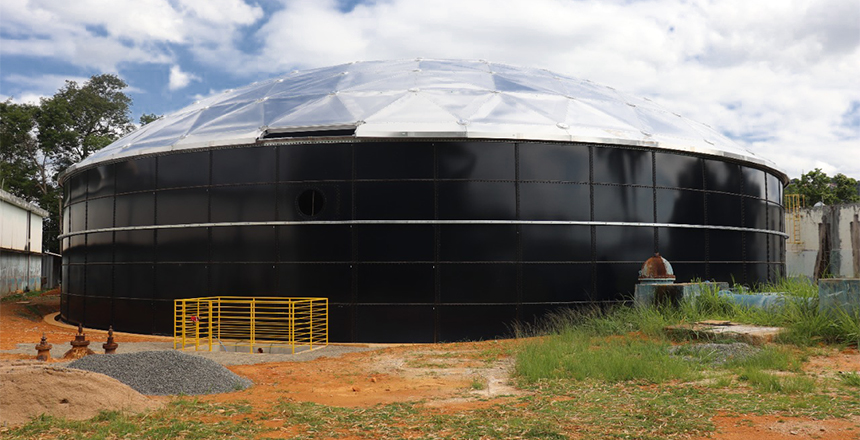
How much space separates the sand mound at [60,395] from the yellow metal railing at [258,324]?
6637mm

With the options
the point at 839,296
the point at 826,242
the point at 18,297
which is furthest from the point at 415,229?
the point at 826,242

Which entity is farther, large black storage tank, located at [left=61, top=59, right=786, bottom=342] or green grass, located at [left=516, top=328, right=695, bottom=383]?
Result: large black storage tank, located at [left=61, top=59, right=786, bottom=342]

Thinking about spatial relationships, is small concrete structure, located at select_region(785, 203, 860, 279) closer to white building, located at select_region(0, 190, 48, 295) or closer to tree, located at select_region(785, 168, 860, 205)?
tree, located at select_region(785, 168, 860, 205)

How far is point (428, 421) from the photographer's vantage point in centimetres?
772

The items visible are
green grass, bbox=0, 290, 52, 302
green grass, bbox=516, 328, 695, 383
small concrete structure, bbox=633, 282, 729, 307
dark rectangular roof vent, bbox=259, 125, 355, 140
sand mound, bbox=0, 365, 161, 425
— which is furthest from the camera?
green grass, bbox=0, 290, 52, 302

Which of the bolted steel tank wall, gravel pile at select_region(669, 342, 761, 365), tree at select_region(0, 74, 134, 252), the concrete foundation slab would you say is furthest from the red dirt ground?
tree at select_region(0, 74, 134, 252)

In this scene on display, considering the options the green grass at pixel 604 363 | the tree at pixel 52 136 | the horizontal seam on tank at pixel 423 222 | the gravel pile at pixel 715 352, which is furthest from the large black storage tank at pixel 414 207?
the tree at pixel 52 136

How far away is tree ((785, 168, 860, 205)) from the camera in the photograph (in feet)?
165

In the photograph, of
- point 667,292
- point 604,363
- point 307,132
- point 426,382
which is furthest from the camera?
point 307,132

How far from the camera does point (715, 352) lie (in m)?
11.3

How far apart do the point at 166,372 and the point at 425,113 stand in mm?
9571

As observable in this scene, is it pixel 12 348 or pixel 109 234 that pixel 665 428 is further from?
pixel 109 234

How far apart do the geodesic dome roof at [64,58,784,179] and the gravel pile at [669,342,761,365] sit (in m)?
6.81

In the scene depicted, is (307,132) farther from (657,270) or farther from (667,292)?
(667,292)
